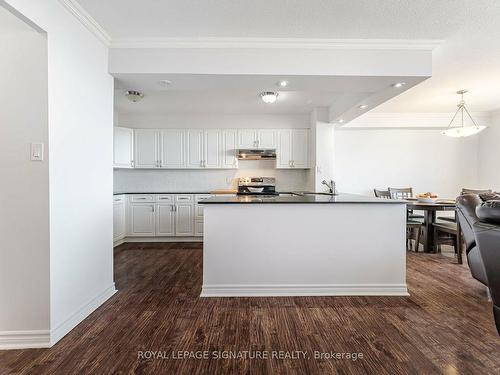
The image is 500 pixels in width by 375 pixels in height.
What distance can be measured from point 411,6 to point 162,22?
2.09m

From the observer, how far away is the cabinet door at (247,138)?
5.38 m

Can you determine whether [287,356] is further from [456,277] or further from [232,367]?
[456,277]

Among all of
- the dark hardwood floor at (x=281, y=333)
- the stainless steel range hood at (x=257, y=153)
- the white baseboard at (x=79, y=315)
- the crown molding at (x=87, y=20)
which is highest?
the crown molding at (x=87, y=20)

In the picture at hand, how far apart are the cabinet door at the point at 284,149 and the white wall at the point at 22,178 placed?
4.07 meters

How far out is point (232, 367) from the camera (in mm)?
1629

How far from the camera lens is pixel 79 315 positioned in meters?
2.17

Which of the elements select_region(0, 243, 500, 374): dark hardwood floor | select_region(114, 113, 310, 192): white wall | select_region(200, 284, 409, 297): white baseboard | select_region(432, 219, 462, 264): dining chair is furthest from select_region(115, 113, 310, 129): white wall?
select_region(200, 284, 409, 297): white baseboard

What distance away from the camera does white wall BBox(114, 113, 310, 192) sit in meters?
5.44

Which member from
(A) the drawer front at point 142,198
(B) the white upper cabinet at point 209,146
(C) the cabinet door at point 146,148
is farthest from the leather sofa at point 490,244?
(C) the cabinet door at point 146,148

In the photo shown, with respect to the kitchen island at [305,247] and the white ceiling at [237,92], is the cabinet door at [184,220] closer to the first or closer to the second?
the white ceiling at [237,92]

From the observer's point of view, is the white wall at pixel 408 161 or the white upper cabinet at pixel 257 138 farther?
the white wall at pixel 408 161

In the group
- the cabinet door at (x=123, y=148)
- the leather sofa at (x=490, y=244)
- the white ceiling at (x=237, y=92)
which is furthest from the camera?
the cabinet door at (x=123, y=148)

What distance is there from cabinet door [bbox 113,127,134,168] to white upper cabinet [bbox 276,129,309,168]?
293 cm

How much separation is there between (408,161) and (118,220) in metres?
6.17
